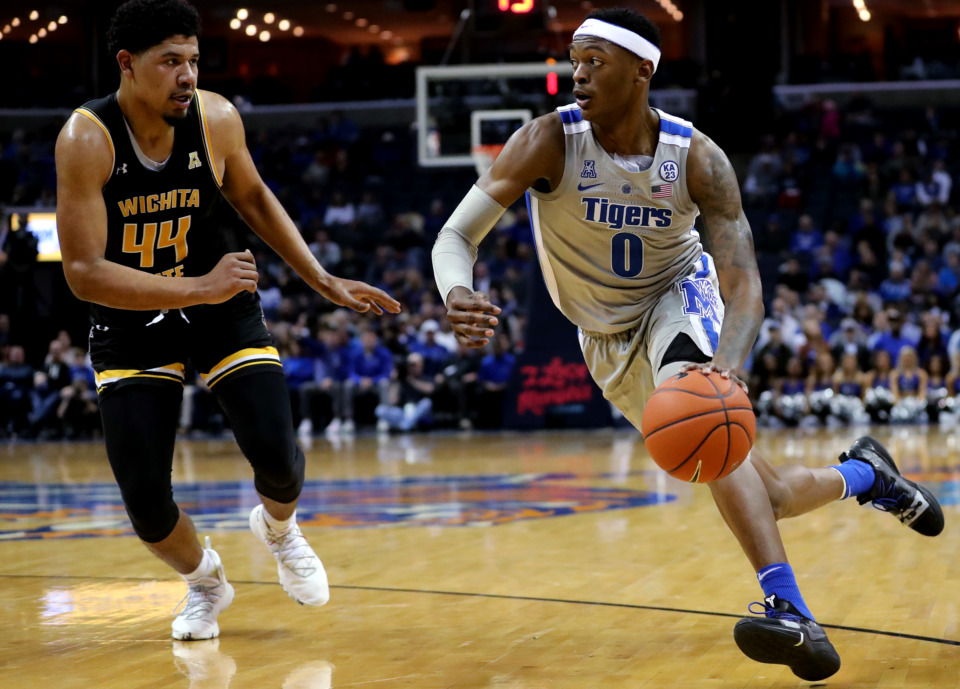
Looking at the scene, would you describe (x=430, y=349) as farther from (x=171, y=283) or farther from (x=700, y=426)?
(x=700, y=426)

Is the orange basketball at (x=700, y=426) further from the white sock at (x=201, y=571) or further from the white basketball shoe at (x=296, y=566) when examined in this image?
the white sock at (x=201, y=571)

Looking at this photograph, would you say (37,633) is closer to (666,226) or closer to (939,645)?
(666,226)

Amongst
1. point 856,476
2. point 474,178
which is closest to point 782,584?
point 856,476

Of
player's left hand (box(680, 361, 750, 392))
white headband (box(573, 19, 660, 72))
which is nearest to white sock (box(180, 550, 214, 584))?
player's left hand (box(680, 361, 750, 392))

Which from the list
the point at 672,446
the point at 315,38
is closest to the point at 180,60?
the point at 672,446

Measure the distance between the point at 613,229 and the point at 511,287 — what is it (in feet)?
45.0

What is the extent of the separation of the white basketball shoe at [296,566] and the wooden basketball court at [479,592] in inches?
5.2

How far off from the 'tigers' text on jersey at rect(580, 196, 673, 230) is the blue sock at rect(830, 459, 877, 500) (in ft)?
4.04

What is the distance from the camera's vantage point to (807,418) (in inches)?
571

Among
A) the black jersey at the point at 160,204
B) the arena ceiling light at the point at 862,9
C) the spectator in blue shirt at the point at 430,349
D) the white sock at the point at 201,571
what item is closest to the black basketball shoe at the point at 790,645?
the white sock at the point at 201,571

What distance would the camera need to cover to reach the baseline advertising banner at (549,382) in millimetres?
14711

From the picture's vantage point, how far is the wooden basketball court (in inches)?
153

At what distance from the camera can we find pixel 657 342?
407 centimetres

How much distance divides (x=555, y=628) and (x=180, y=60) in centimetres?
241
